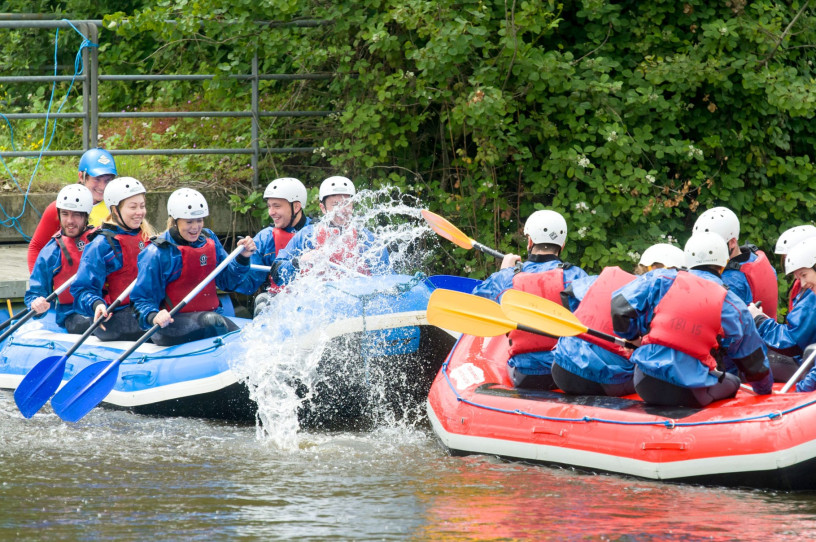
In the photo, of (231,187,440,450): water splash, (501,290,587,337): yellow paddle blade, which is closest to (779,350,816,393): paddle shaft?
(501,290,587,337): yellow paddle blade

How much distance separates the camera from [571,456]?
6027 mm

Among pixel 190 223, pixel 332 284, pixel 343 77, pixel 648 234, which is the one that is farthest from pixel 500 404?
pixel 343 77

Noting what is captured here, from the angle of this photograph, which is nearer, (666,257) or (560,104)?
(666,257)

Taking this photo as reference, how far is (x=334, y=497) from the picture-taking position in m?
5.53

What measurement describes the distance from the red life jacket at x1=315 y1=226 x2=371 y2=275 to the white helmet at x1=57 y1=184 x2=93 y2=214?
1842 mm

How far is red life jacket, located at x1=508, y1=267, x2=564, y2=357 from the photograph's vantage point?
6.65 meters

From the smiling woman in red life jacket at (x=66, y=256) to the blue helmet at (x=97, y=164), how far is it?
539mm

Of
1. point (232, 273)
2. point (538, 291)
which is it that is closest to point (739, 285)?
point (538, 291)

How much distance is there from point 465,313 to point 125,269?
2.94 m

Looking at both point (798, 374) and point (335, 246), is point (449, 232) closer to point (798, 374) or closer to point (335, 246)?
point (335, 246)

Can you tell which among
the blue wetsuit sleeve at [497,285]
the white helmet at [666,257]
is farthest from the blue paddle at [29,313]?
the white helmet at [666,257]

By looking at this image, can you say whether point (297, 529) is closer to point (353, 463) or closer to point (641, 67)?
point (353, 463)

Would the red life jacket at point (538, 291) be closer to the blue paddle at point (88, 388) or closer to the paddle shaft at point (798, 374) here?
the paddle shaft at point (798, 374)

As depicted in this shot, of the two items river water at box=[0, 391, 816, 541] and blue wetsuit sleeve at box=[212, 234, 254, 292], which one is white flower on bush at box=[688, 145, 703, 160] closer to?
blue wetsuit sleeve at box=[212, 234, 254, 292]
